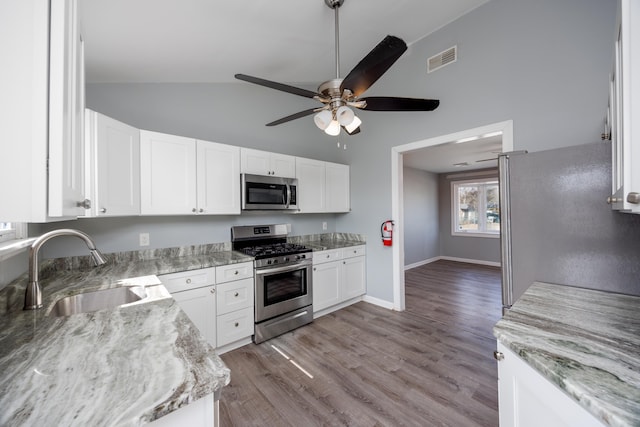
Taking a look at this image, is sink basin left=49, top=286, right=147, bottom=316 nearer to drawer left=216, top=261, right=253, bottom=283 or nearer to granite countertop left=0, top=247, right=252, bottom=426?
granite countertop left=0, top=247, right=252, bottom=426

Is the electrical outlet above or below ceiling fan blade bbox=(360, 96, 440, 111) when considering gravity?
below

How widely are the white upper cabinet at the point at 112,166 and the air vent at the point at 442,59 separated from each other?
3.19m

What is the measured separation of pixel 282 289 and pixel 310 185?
1463 millimetres

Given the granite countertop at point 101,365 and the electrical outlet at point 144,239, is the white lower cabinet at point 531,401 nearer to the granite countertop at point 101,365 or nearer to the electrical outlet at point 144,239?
the granite countertop at point 101,365

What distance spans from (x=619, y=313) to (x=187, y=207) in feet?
9.74

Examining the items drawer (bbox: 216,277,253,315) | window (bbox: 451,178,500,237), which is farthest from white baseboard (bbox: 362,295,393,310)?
window (bbox: 451,178,500,237)

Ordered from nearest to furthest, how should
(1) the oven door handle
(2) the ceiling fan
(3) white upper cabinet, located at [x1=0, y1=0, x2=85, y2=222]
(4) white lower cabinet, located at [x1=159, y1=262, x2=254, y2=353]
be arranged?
(3) white upper cabinet, located at [x1=0, y1=0, x2=85, y2=222] → (2) the ceiling fan → (4) white lower cabinet, located at [x1=159, y1=262, x2=254, y2=353] → (1) the oven door handle

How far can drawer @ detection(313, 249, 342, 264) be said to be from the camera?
3.14 meters

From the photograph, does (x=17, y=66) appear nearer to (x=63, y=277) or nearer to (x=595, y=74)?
(x=63, y=277)

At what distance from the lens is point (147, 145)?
7.33 feet

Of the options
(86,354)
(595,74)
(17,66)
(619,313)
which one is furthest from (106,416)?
(595,74)

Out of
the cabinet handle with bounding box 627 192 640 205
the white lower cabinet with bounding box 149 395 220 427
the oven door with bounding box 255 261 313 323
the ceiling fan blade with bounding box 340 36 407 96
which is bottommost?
the oven door with bounding box 255 261 313 323

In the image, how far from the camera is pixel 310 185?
351 cm

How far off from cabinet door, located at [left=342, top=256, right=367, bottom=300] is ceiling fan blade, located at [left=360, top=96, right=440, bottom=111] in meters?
2.07
